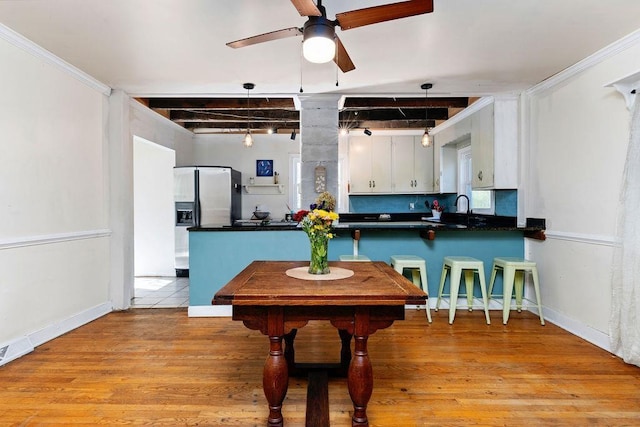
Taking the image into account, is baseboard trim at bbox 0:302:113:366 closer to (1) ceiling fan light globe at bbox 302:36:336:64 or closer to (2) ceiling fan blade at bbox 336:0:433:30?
(1) ceiling fan light globe at bbox 302:36:336:64

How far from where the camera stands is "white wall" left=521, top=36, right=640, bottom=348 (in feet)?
9.14

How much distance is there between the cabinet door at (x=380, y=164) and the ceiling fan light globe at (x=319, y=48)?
4.35 metres

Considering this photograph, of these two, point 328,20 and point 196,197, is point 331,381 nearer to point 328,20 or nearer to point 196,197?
point 328,20

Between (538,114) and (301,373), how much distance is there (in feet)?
11.6

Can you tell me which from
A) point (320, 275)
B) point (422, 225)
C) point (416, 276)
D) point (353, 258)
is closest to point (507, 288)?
point (416, 276)

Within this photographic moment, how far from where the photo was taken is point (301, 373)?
237 centimetres

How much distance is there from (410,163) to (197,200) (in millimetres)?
3657

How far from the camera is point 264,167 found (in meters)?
6.53

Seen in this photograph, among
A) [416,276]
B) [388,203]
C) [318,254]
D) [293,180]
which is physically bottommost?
[416,276]

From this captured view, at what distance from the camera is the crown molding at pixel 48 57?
2582mm

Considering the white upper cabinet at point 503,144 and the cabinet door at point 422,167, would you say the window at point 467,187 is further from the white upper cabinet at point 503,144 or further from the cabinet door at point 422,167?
the white upper cabinet at point 503,144

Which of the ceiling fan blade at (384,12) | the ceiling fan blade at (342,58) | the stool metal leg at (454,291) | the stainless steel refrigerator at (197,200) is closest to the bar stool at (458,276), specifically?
the stool metal leg at (454,291)

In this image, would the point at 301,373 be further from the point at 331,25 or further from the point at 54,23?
the point at 54,23

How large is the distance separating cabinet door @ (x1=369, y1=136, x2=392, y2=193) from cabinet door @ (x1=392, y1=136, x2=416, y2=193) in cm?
11
